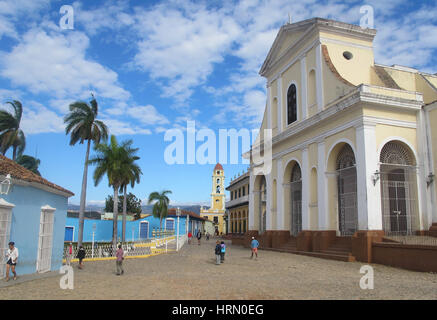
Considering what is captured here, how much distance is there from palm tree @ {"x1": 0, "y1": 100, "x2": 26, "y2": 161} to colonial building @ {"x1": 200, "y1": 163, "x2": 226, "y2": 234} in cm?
5143

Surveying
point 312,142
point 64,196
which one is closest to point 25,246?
point 64,196

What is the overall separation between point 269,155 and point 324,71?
702cm

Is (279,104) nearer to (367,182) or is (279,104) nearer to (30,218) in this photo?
(367,182)

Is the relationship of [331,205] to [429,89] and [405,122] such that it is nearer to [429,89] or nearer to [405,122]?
[405,122]

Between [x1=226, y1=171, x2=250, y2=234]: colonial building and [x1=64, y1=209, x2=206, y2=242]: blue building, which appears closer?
[x1=64, y1=209, x2=206, y2=242]: blue building

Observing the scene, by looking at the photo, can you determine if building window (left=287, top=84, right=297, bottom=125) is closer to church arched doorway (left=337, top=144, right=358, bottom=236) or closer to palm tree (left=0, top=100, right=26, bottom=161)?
church arched doorway (left=337, top=144, right=358, bottom=236)

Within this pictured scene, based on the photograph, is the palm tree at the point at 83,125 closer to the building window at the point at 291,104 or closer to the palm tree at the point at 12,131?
the palm tree at the point at 12,131

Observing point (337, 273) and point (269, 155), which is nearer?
point (337, 273)

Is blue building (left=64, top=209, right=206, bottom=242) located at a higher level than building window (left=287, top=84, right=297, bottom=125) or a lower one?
lower

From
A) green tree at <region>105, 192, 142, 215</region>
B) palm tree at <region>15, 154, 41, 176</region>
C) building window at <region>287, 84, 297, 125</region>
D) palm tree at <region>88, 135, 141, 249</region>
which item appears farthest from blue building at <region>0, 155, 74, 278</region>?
green tree at <region>105, 192, 142, 215</region>

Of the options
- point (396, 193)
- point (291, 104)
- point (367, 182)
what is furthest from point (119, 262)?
point (291, 104)

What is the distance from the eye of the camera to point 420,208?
14.9m

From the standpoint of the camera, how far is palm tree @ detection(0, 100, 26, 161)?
26.0 metres

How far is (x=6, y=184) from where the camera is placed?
1030 centimetres
